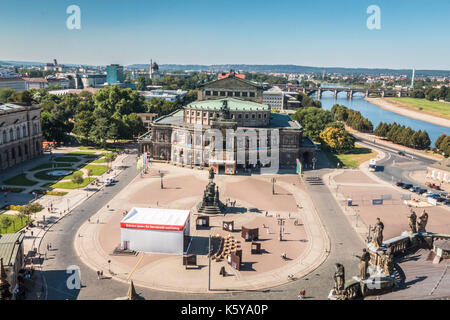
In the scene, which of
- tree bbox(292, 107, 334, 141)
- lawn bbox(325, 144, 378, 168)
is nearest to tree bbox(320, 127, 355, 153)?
lawn bbox(325, 144, 378, 168)

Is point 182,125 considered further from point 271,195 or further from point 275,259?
point 275,259

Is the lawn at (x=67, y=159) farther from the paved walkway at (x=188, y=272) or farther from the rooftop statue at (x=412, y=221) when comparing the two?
the rooftop statue at (x=412, y=221)

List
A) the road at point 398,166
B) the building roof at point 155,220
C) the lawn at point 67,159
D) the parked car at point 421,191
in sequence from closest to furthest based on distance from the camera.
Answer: the building roof at point 155,220, the parked car at point 421,191, the road at point 398,166, the lawn at point 67,159

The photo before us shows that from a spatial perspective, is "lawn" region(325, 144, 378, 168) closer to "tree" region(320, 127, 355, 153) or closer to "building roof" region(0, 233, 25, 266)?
"tree" region(320, 127, 355, 153)

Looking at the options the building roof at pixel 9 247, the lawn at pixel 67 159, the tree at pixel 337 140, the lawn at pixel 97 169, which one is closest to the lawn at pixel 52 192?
the lawn at pixel 97 169
